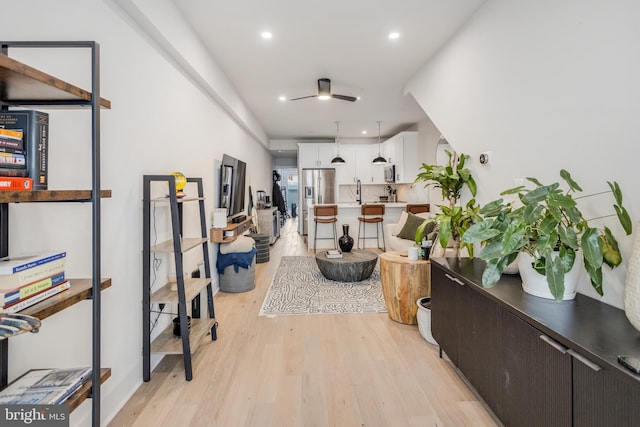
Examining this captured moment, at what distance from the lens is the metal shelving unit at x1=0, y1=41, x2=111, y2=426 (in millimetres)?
1103

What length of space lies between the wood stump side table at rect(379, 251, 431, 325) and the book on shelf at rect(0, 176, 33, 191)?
2.59 m

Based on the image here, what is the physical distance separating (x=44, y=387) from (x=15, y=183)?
2.65 ft

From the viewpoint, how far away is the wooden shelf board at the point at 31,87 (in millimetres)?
1001

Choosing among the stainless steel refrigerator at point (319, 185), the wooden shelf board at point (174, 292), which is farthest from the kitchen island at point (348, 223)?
the wooden shelf board at point (174, 292)

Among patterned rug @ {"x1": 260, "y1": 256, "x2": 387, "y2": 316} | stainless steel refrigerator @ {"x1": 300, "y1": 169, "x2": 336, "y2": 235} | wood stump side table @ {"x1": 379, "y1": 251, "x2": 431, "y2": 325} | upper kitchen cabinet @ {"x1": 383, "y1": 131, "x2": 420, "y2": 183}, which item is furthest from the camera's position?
stainless steel refrigerator @ {"x1": 300, "y1": 169, "x2": 336, "y2": 235}

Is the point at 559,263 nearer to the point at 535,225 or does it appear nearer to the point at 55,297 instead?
the point at 535,225

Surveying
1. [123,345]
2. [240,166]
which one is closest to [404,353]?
[123,345]

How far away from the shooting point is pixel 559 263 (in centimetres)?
135

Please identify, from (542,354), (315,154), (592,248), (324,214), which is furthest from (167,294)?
(315,154)

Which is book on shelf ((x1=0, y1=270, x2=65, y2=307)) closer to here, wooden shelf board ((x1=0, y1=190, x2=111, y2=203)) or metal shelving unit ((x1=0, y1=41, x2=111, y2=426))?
metal shelving unit ((x1=0, y1=41, x2=111, y2=426))

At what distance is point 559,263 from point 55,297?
2.09 m

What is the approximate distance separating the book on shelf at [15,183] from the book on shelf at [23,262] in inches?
10.5

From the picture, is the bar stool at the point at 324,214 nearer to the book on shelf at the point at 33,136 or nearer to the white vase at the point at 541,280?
the white vase at the point at 541,280

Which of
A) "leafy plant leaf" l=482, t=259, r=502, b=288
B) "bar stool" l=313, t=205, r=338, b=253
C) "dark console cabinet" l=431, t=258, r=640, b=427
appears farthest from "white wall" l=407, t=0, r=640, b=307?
"bar stool" l=313, t=205, r=338, b=253
